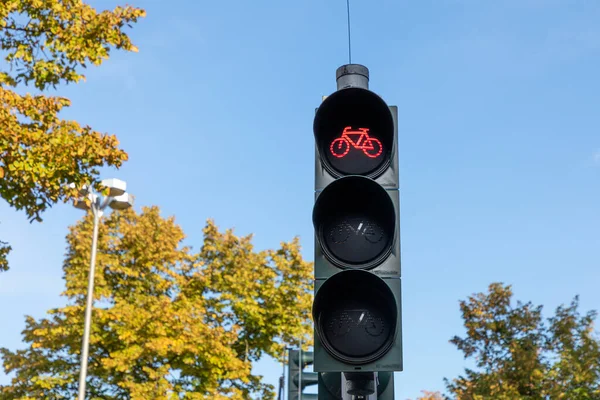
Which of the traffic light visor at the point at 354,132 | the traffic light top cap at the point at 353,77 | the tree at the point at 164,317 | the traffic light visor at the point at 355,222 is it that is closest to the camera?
the traffic light visor at the point at 355,222

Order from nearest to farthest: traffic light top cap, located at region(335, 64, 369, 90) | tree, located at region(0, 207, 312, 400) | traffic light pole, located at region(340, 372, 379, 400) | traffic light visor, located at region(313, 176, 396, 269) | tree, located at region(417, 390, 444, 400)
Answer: traffic light pole, located at region(340, 372, 379, 400) → traffic light visor, located at region(313, 176, 396, 269) → traffic light top cap, located at region(335, 64, 369, 90) → tree, located at region(0, 207, 312, 400) → tree, located at region(417, 390, 444, 400)

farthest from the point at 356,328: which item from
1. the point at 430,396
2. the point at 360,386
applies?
the point at 430,396

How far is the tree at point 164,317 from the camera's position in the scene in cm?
2666

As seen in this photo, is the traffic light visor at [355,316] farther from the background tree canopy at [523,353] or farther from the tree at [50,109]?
the background tree canopy at [523,353]

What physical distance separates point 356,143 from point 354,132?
70 millimetres

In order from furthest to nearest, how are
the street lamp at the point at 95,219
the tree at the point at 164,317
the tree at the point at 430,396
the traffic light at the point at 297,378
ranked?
the tree at the point at 430,396
the tree at the point at 164,317
the street lamp at the point at 95,219
the traffic light at the point at 297,378

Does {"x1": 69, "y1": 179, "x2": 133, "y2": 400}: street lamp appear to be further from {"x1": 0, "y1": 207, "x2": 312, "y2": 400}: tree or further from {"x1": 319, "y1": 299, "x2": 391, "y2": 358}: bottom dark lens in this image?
{"x1": 319, "y1": 299, "x2": 391, "y2": 358}: bottom dark lens

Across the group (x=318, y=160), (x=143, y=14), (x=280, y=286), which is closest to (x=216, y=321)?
(x=280, y=286)

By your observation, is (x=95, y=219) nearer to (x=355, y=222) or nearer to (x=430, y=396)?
(x=355, y=222)

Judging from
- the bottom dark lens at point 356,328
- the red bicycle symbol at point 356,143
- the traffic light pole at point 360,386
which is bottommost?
the traffic light pole at point 360,386

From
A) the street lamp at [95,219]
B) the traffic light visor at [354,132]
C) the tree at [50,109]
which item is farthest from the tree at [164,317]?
the traffic light visor at [354,132]

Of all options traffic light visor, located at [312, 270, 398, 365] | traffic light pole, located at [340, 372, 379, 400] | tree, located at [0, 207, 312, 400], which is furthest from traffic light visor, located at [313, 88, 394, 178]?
tree, located at [0, 207, 312, 400]

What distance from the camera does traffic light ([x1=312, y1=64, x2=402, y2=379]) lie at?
10.8 feet

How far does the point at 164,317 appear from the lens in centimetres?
2661
